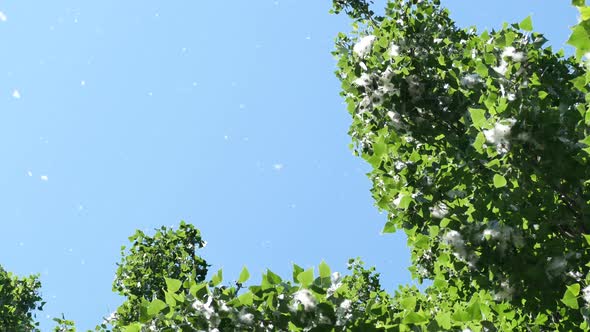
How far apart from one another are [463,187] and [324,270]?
2708 mm

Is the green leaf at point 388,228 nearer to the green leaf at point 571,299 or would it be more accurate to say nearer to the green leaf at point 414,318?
the green leaf at point 571,299

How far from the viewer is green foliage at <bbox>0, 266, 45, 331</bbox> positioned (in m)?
14.3

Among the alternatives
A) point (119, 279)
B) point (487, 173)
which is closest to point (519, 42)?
point (487, 173)

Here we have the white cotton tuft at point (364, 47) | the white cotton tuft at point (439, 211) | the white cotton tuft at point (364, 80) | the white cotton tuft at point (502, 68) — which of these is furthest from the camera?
the white cotton tuft at point (364, 47)

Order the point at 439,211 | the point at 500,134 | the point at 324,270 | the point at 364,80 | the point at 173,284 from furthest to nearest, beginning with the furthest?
the point at 364,80 < the point at 439,211 < the point at 500,134 < the point at 324,270 < the point at 173,284

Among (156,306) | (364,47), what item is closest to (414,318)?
(156,306)

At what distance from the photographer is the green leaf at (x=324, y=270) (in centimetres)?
346

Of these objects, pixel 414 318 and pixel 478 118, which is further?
pixel 478 118

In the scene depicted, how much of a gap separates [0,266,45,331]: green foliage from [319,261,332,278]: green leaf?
13.5m

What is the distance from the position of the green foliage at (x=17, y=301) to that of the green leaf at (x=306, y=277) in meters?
13.5

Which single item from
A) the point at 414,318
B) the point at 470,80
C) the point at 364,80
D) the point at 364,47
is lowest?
the point at 414,318

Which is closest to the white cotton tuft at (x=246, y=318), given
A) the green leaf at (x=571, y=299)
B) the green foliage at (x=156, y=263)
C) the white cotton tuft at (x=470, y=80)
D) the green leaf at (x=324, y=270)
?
the green leaf at (x=324, y=270)

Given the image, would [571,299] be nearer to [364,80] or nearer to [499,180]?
[499,180]

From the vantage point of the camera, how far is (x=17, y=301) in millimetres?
15867
